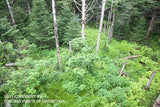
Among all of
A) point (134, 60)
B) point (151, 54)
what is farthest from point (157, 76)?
point (151, 54)

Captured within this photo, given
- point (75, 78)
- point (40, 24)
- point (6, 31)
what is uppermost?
point (40, 24)

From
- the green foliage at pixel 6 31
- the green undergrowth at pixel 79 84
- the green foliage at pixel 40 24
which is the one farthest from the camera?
the green foliage at pixel 40 24

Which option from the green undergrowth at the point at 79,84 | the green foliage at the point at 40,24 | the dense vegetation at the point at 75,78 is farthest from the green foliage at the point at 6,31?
the green undergrowth at the point at 79,84

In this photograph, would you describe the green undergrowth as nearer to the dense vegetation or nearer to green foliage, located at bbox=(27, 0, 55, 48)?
the dense vegetation

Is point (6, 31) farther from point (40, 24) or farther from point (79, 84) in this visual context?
point (79, 84)

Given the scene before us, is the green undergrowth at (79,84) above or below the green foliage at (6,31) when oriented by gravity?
below

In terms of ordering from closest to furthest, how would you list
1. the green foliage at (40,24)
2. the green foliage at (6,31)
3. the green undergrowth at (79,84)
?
the green undergrowth at (79,84)
the green foliage at (6,31)
the green foliage at (40,24)

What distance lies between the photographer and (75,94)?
6.48 meters

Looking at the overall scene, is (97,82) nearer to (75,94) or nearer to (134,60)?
(75,94)

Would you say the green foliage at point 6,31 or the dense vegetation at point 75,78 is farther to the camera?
the green foliage at point 6,31

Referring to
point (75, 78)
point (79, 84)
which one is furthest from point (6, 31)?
point (79, 84)

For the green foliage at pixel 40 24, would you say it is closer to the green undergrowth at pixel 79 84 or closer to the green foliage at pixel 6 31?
the green foliage at pixel 6 31

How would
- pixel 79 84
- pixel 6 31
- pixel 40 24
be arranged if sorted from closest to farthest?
pixel 79 84 → pixel 6 31 → pixel 40 24

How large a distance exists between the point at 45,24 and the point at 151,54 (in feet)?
45.6
